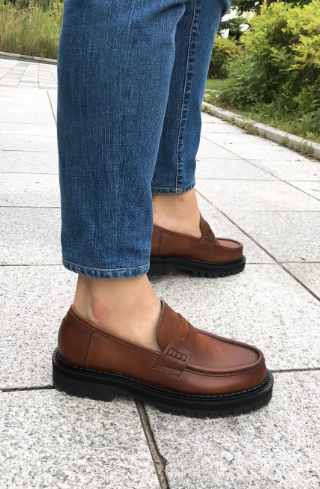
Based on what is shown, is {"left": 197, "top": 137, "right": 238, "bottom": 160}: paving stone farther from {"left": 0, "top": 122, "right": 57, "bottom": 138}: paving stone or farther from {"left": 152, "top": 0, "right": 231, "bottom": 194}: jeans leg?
{"left": 152, "top": 0, "right": 231, "bottom": 194}: jeans leg

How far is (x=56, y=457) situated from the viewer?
3.34ft

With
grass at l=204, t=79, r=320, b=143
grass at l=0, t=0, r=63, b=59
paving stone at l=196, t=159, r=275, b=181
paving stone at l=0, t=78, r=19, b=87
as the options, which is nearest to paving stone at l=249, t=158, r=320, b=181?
paving stone at l=196, t=159, r=275, b=181

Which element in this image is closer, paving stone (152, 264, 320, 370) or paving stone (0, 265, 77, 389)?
paving stone (0, 265, 77, 389)

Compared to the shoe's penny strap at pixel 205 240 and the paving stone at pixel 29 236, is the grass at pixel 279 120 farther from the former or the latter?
the shoe's penny strap at pixel 205 240

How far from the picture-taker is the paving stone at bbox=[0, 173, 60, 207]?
108 inches

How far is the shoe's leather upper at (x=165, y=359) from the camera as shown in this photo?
118cm

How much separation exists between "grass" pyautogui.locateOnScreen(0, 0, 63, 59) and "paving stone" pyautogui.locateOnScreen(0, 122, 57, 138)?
→ 1282cm

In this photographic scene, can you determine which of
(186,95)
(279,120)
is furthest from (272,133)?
(186,95)

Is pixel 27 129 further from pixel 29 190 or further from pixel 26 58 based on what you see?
pixel 26 58

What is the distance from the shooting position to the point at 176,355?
119cm

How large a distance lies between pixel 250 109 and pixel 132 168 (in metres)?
6.28

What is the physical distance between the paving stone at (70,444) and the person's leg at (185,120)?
780mm

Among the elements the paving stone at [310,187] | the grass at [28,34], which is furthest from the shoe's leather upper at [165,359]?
the grass at [28,34]

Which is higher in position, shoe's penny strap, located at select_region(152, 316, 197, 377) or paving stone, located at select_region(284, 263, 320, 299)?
shoe's penny strap, located at select_region(152, 316, 197, 377)
